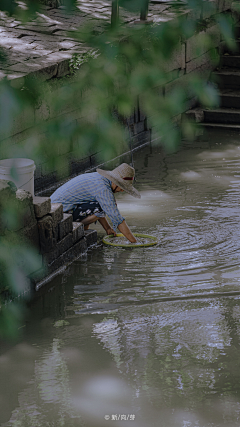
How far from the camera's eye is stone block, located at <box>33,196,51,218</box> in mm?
5711

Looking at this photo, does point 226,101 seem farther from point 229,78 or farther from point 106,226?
point 106,226

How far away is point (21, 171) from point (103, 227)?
5.75 feet

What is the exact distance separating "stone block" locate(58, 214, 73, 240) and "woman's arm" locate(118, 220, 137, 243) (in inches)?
22.1

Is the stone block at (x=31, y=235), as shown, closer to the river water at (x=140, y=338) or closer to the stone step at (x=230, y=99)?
the river water at (x=140, y=338)

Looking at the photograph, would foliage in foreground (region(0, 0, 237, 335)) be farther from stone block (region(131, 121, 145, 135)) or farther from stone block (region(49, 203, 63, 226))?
stone block (region(131, 121, 145, 135))

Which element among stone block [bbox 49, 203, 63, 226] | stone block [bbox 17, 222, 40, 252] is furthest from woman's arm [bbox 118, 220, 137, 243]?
Result: stone block [bbox 17, 222, 40, 252]

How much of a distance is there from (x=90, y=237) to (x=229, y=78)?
8.37m

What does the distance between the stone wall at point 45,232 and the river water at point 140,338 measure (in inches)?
6.6

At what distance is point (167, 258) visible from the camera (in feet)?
21.0

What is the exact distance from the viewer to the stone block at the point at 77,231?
650 centimetres

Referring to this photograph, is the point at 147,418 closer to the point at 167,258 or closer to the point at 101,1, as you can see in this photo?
the point at 167,258

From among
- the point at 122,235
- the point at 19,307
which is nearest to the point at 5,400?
the point at 19,307

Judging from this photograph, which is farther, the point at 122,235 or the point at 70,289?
the point at 122,235

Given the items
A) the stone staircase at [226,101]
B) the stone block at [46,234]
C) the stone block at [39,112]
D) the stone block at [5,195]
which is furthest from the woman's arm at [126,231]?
the stone staircase at [226,101]
